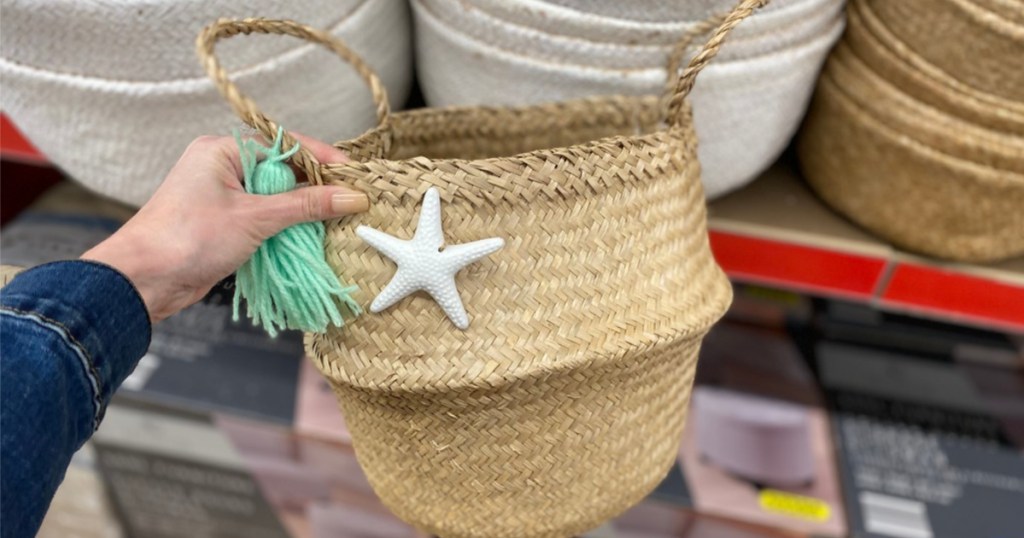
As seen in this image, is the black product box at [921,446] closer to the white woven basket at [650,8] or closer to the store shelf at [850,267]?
the store shelf at [850,267]

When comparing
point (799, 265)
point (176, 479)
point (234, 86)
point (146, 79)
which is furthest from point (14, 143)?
point (799, 265)

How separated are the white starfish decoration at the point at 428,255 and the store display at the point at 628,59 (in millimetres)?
201

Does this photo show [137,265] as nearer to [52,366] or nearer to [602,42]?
[52,366]

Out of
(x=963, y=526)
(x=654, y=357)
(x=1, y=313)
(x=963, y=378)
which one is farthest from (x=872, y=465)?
(x=1, y=313)

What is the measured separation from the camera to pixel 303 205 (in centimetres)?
44

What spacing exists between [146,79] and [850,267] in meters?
0.66

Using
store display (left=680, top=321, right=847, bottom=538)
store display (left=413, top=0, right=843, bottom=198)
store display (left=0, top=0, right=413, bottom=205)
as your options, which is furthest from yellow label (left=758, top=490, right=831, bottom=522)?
store display (left=0, top=0, right=413, bottom=205)

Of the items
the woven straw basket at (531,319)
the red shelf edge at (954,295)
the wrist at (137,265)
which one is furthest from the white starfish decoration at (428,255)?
the red shelf edge at (954,295)

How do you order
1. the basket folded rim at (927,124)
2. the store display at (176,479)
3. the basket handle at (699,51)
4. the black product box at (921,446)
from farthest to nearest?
the store display at (176,479) < the black product box at (921,446) < the basket folded rim at (927,124) < the basket handle at (699,51)

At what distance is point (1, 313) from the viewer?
378 mm

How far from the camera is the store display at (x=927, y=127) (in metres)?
0.56

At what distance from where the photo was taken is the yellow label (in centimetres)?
90

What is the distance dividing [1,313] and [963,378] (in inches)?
46.1

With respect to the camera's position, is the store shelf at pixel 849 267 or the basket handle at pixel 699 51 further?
the store shelf at pixel 849 267
